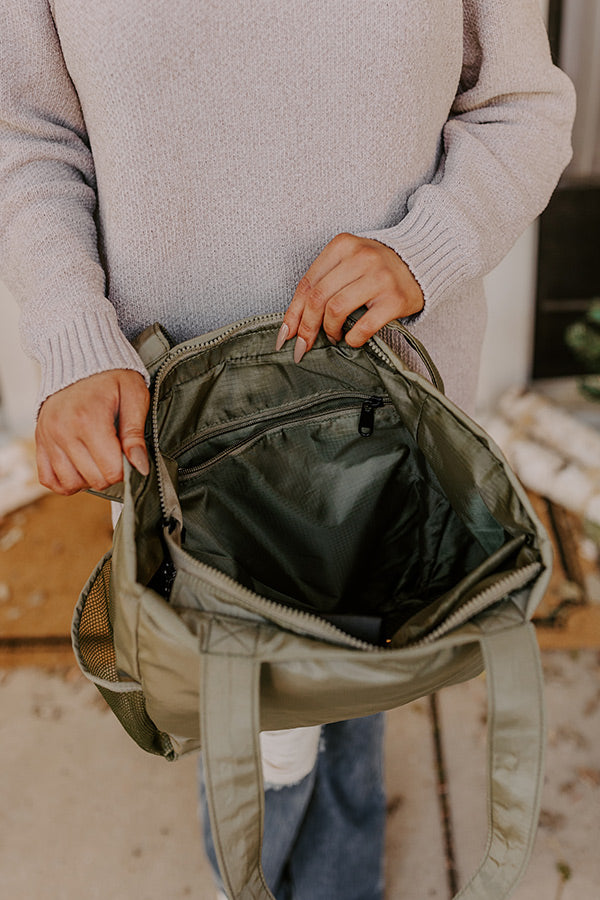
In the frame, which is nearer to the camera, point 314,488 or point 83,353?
point 83,353

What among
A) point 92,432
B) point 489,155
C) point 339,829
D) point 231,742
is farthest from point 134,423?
point 339,829

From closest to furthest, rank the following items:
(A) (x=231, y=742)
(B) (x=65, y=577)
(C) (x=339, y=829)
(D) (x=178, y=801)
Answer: (A) (x=231, y=742), (C) (x=339, y=829), (D) (x=178, y=801), (B) (x=65, y=577)

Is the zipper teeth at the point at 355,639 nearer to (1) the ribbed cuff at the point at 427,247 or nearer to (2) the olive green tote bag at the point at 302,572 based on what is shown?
(2) the olive green tote bag at the point at 302,572

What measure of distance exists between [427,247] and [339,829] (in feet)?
3.24

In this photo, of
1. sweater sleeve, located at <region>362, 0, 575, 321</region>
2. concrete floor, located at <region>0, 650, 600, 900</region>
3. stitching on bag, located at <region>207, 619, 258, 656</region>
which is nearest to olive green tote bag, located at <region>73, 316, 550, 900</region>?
stitching on bag, located at <region>207, 619, 258, 656</region>

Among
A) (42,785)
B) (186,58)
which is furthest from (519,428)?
(186,58)

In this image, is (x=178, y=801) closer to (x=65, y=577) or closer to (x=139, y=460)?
(x=65, y=577)

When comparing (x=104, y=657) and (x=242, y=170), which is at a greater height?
(x=242, y=170)

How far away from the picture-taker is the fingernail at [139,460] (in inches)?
27.6

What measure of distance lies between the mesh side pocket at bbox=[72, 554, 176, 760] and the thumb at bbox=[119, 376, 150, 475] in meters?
0.15

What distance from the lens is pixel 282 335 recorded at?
2.70 feet

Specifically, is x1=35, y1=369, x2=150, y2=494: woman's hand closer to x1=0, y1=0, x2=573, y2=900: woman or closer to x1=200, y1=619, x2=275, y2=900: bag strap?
x1=0, y1=0, x2=573, y2=900: woman

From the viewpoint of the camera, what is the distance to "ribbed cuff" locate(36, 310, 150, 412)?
2.47ft

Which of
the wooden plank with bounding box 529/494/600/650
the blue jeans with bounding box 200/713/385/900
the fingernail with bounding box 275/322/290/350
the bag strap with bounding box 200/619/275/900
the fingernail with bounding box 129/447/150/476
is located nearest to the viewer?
the bag strap with bounding box 200/619/275/900
